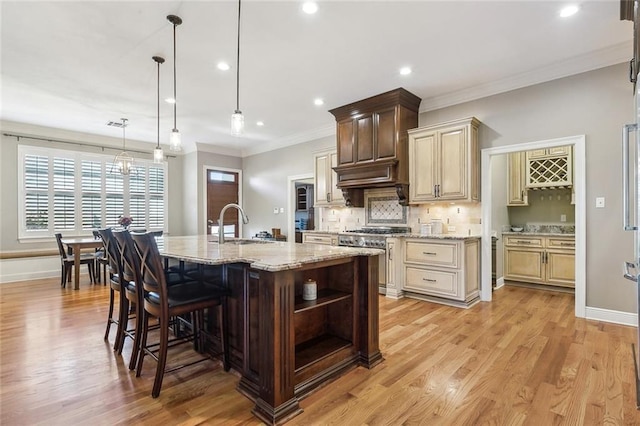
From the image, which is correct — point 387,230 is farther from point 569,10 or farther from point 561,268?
point 569,10

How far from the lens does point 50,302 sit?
161 inches

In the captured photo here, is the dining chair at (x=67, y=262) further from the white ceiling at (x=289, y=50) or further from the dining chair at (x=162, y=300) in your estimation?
the dining chair at (x=162, y=300)

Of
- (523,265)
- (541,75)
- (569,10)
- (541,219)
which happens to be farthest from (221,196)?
(569,10)

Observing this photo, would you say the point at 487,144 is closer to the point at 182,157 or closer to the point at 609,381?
the point at 609,381

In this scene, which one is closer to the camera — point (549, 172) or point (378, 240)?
point (378, 240)

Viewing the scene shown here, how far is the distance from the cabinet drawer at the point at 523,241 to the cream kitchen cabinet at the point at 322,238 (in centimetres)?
278

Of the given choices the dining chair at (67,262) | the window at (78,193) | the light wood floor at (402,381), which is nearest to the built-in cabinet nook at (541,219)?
the light wood floor at (402,381)

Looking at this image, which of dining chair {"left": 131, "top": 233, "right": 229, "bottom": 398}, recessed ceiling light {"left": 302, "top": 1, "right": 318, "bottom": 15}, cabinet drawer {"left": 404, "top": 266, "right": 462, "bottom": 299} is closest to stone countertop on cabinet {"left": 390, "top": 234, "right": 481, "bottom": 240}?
cabinet drawer {"left": 404, "top": 266, "right": 462, "bottom": 299}

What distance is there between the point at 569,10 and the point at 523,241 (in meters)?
3.29

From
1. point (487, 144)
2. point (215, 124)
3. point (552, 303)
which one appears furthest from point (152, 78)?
point (552, 303)

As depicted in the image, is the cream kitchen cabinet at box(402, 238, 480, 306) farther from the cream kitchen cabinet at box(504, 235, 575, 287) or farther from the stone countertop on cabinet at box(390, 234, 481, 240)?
the cream kitchen cabinet at box(504, 235, 575, 287)

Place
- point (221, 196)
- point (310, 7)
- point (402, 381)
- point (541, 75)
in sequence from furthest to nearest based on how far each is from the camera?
1. point (221, 196)
2. point (541, 75)
3. point (310, 7)
4. point (402, 381)

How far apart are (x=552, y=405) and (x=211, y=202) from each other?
6.98 m

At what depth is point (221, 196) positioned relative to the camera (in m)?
7.61
